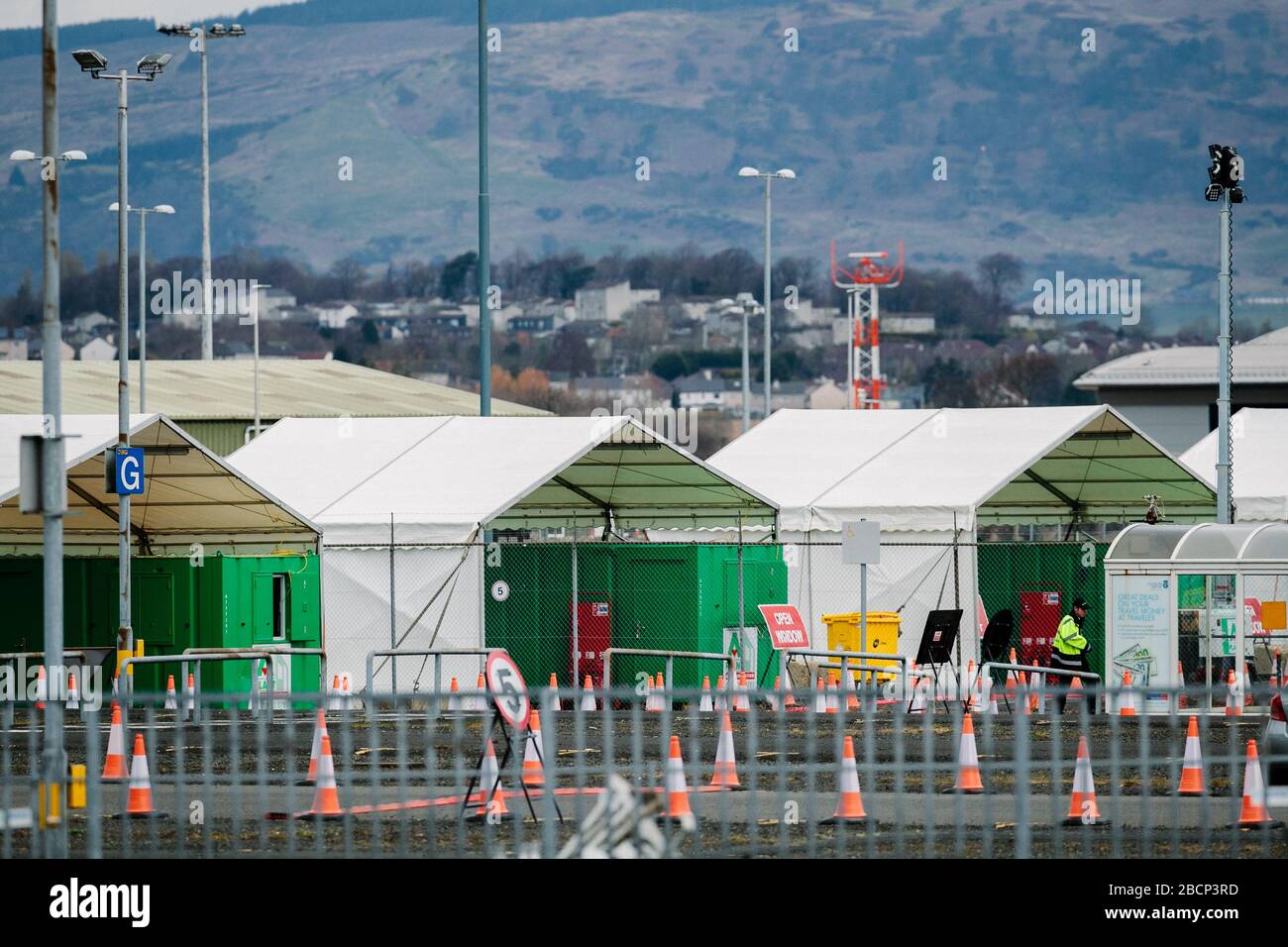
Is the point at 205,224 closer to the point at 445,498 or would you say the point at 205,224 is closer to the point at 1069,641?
the point at 445,498

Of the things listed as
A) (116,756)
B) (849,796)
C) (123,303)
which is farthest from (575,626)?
(849,796)

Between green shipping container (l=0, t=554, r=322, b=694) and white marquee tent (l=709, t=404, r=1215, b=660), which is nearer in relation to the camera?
green shipping container (l=0, t=554, r=322, b=694)

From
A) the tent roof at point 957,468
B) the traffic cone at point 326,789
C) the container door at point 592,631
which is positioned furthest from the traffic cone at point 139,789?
the tent roof at point 957,468

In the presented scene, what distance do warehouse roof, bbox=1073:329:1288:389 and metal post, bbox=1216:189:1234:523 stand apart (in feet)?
112

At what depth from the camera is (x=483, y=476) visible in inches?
1222

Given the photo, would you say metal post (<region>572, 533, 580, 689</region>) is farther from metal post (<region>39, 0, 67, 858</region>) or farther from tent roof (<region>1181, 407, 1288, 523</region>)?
metal post (<region>39, 0, 67, 858</region>)

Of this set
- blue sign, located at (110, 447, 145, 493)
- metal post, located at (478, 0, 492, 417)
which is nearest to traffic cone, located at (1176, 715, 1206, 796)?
blue sign, located at (110, 447, 145, 493)

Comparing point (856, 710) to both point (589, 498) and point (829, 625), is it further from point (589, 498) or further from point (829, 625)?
point (589, 498)

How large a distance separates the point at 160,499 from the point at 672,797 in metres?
18.4

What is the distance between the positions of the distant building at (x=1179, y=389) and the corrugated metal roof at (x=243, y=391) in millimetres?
21685

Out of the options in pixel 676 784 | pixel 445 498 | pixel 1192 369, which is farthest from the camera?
pixel 1192 369

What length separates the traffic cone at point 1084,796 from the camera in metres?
14.2

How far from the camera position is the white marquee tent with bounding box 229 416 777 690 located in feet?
97.9

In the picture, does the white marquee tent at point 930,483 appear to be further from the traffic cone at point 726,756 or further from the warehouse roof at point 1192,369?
the warehouse roof at point 1192,369
